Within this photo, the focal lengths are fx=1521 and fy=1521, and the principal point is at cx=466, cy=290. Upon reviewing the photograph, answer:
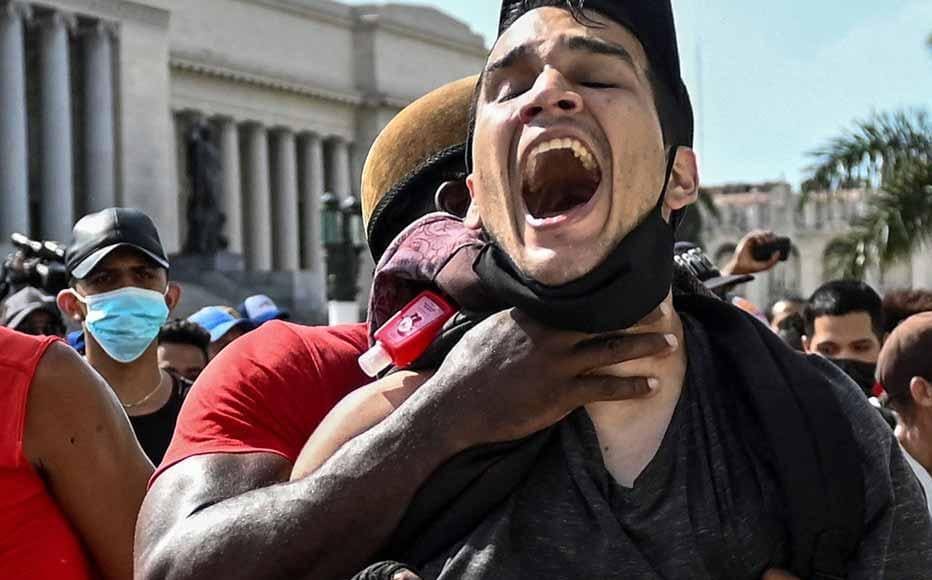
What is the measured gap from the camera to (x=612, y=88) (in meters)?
2.12

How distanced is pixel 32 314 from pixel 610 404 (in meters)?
5.43

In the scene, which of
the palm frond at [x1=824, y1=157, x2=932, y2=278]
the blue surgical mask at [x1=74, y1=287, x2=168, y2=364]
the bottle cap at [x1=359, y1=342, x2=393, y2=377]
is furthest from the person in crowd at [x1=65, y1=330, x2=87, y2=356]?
the palm frond at [x1=824, y1=157, x2=932, y2=278]

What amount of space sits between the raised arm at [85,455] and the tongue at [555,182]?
4.75ft

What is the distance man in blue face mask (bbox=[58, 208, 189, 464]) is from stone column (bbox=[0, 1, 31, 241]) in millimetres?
38591

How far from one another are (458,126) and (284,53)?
184 feet

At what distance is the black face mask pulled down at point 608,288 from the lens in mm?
2010

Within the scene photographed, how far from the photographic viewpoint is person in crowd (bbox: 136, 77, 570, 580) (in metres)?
2.12

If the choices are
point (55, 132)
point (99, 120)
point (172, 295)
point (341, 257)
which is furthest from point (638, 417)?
point (99, 120)

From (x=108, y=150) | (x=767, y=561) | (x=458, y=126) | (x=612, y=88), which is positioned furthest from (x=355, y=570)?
(x=108, y=150)

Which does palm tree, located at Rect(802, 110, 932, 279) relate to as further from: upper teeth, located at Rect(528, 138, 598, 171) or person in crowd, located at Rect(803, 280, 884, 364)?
upper teeth, located at Rect(528, 138, 598, 171)

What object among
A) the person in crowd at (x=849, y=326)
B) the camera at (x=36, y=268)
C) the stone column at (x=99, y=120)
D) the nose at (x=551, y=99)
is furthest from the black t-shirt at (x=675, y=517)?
the stone column at (x=99, y=120)

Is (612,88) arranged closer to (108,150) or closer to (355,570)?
(355,570)

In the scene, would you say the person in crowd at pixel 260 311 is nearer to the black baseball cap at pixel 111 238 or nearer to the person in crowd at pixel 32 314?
the person in crowd at pixel 32 314

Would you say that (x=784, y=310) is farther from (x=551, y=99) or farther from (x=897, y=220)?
(x=551, y=99)
